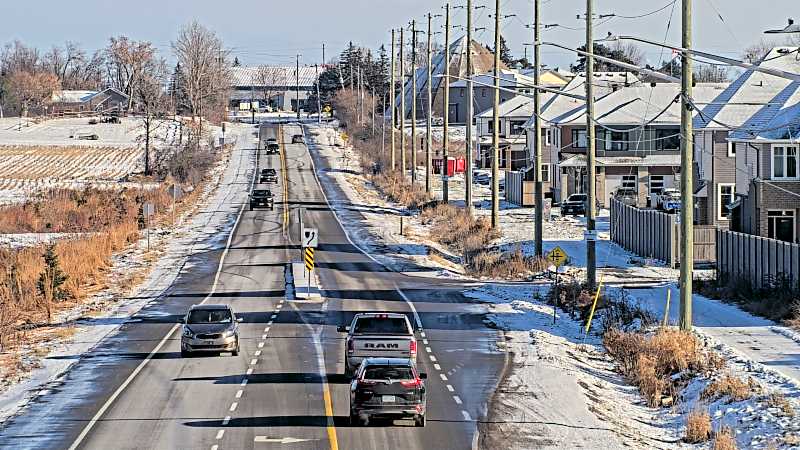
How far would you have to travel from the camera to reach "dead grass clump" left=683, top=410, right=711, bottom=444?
23297 millimetres

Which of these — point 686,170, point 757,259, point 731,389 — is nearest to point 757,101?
point 757,259

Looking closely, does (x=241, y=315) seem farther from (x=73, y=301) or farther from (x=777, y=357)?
(x=777, y=357)

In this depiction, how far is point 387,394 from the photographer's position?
76.7 ft

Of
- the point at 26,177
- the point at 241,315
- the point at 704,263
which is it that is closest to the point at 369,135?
the point at 26,177

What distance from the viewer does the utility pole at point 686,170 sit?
30.1 meters

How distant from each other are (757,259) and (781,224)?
767 cm

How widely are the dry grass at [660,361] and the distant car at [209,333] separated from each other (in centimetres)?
1095

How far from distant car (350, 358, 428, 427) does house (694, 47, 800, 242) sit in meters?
22.8

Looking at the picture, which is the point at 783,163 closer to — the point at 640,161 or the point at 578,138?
the point at 640,161

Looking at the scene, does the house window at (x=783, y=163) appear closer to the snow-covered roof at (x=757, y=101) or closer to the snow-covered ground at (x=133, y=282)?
the snow-covered roof at (x=757, y=101)

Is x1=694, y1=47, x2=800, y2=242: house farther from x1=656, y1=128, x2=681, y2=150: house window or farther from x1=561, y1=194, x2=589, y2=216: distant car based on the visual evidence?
x1=656, y1=128, x2=681, y2=150: house window

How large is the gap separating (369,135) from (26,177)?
4756cm

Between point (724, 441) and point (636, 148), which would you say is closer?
point (724, 441)

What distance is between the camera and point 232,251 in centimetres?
6444
